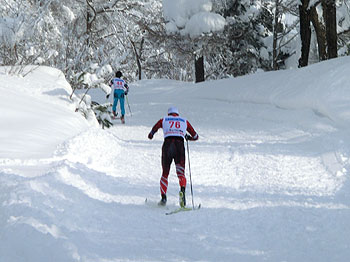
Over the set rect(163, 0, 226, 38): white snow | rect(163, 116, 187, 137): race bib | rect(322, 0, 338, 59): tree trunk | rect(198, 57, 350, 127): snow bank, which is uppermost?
rect(163, 0, 226, 38): white snow

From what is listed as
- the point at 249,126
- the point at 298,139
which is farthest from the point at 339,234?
the point at 249,126

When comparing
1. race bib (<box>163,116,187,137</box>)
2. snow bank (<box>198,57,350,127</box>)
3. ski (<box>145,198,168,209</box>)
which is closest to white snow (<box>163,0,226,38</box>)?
snow bank (<box>198,57,350,127</box>)

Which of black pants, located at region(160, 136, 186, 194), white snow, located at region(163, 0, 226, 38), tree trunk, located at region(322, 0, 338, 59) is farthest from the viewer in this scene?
white snow, located at region(163, 0, 226, 38)

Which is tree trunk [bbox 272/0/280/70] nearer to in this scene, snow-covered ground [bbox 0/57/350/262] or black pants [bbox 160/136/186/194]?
snow-covered ground [bbox 0/57/350/262]

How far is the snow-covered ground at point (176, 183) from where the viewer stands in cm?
488

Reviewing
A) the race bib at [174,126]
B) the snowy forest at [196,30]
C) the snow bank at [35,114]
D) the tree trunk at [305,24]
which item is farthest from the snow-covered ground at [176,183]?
the snowy forest at [196,30]

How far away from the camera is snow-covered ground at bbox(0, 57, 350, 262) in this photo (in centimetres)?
488

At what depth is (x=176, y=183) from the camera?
800cm

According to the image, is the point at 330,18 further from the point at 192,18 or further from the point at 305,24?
the point at 192,18

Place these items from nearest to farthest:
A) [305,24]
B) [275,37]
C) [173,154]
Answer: [173,154], [305,24], [275,37]

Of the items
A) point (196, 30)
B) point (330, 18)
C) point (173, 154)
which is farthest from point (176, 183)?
point (196, 30)

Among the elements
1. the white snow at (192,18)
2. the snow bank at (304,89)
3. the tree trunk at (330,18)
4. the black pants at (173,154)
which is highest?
the white snow at (192,18)

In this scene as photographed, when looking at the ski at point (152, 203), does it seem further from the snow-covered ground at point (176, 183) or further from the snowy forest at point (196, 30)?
the snowy forest at point (196, 30)

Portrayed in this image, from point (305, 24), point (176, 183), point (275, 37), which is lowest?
point (176, 183)
